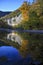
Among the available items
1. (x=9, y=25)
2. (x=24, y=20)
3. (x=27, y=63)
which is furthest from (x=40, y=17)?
(x=27, y=63)

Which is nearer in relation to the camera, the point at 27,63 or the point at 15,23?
the point at 27,63

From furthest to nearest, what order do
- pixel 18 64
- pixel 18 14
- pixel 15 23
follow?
pixel 18 14, pixel 15 23, pixel 18 64

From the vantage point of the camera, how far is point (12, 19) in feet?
130

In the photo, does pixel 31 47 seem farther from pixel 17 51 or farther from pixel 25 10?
pixel 25 10

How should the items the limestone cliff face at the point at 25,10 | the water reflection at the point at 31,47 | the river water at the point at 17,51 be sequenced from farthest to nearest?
1. the limestone cliff face at the point at 25,10
2. the water reflection at the point at 31,47
3. the river water at the point at 17,51

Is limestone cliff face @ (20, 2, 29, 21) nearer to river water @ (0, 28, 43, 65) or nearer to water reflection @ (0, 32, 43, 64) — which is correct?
water reflection @ (0, 32, 43, 64)

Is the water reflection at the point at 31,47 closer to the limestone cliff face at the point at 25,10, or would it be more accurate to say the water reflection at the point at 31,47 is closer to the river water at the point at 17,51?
the river water at the point at 17,51

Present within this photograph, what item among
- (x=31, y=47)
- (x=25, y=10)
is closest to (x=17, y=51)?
(x=31, y=47)

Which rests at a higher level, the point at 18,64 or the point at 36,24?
the point at 18,64

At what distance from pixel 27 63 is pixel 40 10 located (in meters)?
29.1

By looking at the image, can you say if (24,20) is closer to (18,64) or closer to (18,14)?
(18,14)

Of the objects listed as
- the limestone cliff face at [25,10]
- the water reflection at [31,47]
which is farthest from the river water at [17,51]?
the limestone cliff face at [25,10]

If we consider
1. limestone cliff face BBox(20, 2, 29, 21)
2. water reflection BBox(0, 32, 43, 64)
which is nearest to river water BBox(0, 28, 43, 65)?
water reflection BBox(0, 32, 43, 64)

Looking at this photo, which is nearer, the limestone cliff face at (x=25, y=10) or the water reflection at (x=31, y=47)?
the water reflection at (x=31, y=47)
